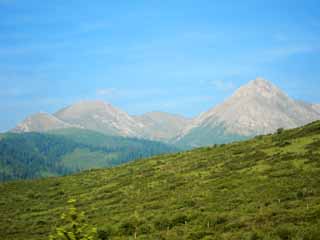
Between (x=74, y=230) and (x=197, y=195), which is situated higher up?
(x=74, y=230)

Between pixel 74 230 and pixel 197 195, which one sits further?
pixel 197 195

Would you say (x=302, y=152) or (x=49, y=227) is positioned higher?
(x=302, y=152)

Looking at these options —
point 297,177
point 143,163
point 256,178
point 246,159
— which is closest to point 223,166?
point 246,159

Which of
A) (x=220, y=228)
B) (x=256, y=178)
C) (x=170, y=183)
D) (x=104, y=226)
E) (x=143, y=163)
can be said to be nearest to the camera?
(x=220, y=228)

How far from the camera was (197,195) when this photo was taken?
224ft

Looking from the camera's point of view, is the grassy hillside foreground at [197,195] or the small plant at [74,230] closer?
the small plant at [74,230]

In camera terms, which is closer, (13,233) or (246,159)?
(13,233)

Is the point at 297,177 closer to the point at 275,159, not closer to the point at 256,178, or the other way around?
the point at 256,178

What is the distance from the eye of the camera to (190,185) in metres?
79.4

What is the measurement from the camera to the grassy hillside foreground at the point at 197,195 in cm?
4522

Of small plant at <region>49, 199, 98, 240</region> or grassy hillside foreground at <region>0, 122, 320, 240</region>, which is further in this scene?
grassy hillside foreground at <region>0, 122, 320, 240</region>

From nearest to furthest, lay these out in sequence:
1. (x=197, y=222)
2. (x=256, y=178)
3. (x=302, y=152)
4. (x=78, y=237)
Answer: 1. (x=78, y=237)
2. (x=197, y=222)
3. (x=256, y=178)
4. (x=302, y=152)

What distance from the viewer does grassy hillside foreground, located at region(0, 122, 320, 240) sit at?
4522 centimetres

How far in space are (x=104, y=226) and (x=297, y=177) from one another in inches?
1095
